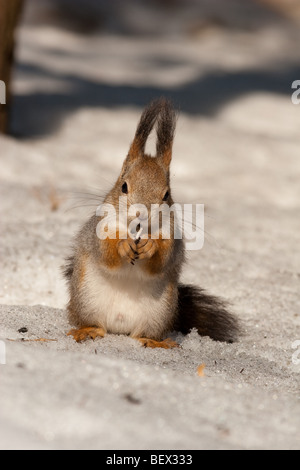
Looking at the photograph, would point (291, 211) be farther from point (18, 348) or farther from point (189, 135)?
point (18, 348)

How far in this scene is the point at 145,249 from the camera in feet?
9.07

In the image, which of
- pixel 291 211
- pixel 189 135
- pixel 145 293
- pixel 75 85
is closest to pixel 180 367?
pixel 145 293

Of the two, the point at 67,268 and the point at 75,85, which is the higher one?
the point at 75,85

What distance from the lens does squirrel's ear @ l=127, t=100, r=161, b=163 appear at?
2.90 metres

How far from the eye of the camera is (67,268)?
327cm

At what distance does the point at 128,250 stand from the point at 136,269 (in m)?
0.09

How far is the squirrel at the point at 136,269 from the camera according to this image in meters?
2.79

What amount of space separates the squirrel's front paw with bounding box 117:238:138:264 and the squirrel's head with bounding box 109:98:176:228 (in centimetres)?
11

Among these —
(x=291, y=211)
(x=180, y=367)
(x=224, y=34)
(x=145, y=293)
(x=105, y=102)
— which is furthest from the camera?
(x=224, y=34)

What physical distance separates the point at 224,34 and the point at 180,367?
Result: 7549 mm

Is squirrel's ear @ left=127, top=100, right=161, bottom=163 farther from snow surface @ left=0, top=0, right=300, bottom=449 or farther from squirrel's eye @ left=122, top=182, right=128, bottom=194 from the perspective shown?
snow surface @ left=0, top=0, right=300, bottom=449

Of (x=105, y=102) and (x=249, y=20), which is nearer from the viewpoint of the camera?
(x=105, y=102)

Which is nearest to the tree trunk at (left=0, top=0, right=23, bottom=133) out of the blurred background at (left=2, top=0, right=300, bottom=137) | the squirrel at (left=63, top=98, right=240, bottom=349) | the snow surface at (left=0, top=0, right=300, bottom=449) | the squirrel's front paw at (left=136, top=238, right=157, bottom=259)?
the snow surface at (left=0, top=0, right=300, bottom=449)

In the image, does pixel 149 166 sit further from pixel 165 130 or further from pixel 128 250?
pixel 128 250
